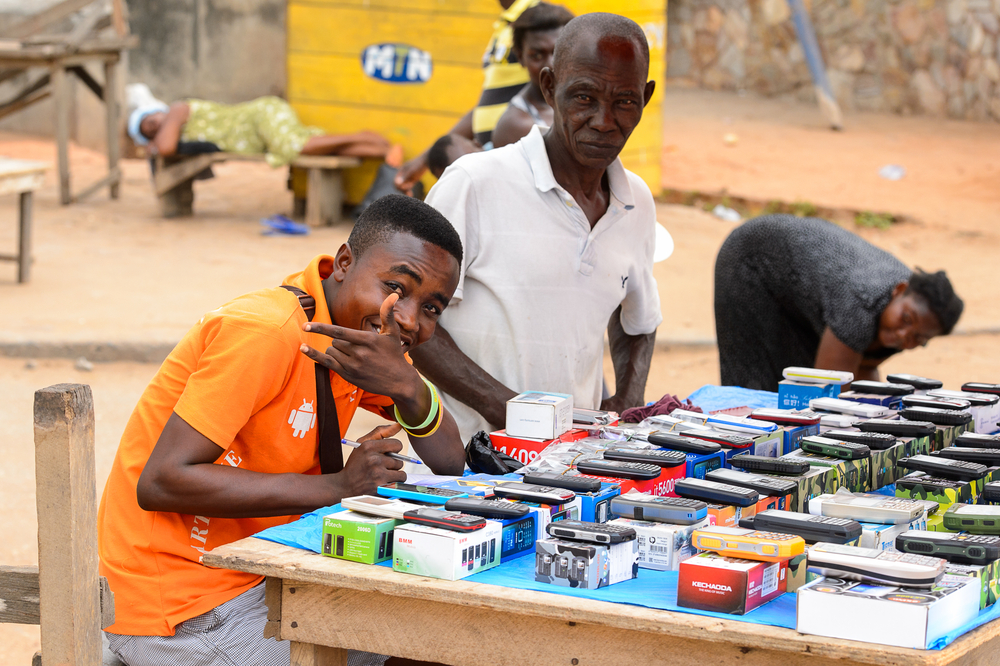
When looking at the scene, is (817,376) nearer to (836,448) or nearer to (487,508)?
(836,448)

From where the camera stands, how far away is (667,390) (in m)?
6.58

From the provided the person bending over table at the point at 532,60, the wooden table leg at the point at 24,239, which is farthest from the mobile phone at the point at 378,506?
the wooden table leg at the point at 24,239

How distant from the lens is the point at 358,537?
6.30ft

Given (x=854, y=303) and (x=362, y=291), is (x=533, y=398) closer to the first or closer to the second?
(x=362, y=291)

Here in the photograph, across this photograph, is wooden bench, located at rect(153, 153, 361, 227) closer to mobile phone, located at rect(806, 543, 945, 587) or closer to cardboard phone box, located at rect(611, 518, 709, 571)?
cardboard phone box, located at rect(611, 518, 709, 571)

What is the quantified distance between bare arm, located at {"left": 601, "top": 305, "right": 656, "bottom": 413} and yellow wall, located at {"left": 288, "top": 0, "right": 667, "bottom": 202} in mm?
6654

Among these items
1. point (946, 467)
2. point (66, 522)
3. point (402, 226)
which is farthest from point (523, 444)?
point (66, 522)

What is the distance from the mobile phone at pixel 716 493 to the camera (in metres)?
2.05

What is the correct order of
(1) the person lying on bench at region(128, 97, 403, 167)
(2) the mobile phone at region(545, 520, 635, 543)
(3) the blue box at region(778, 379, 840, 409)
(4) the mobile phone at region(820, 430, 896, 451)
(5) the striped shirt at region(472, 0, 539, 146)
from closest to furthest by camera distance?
(2) the mobile phone at region(545, 520, 635, 543) < (4) the mobile phone at region(820, 430, 896, 451) < (3) the blue box at region(778, 379, 840, 409) < (5) the striped shirt at region(472, 0, 539, 146) < (1) the person lying on bench at region(128, 97, 403, 167)

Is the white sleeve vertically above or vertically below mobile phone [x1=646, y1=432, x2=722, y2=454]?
above

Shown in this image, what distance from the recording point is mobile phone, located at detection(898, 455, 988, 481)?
7.58ft

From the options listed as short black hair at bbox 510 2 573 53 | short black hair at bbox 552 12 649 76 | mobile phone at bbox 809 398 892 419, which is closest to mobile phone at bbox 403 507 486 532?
mobile phone at bbox 809 398 892 419

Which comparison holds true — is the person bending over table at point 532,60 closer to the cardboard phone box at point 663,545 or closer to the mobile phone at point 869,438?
the mobile phone at point 869,438

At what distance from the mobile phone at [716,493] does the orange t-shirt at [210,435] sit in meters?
0.76
